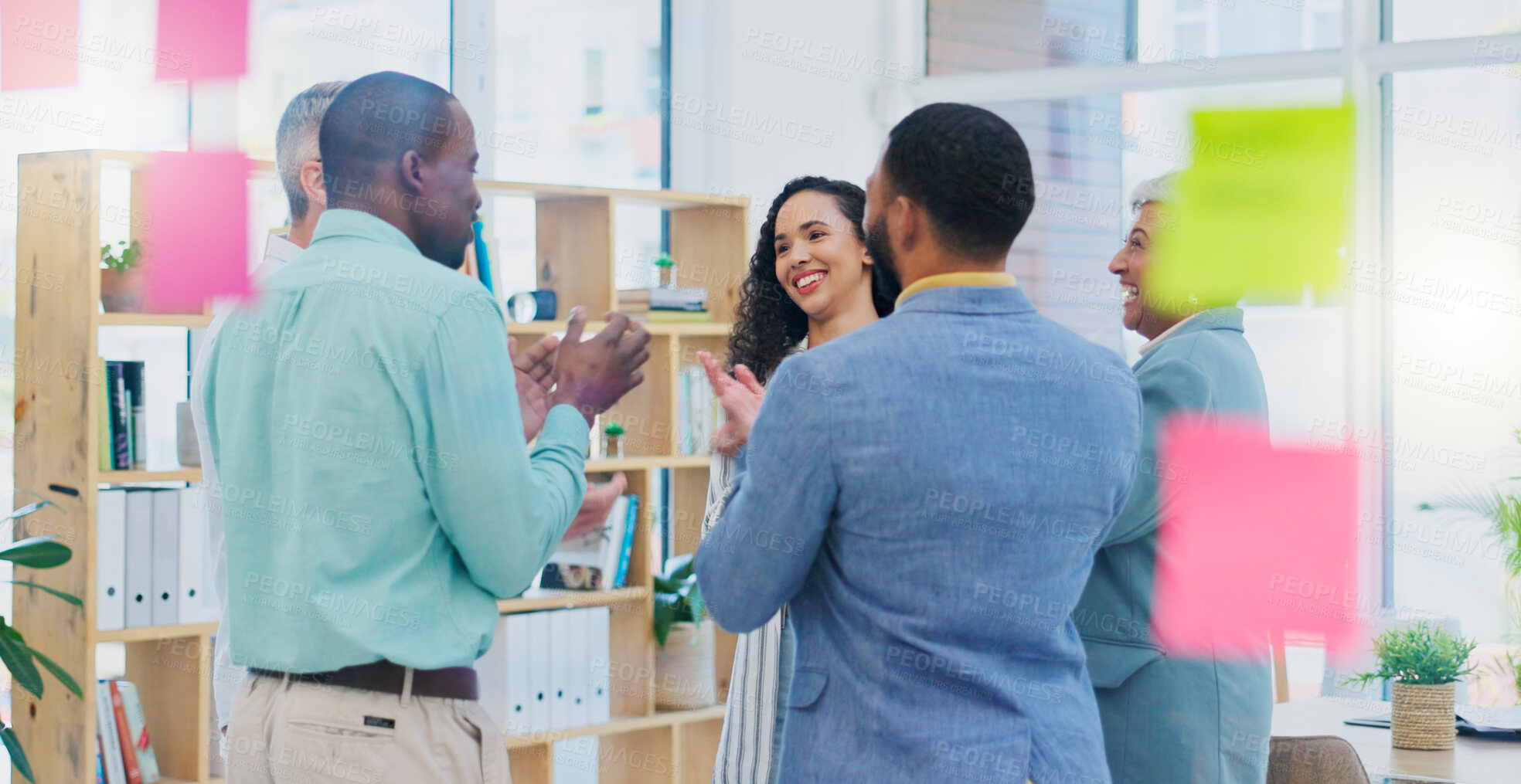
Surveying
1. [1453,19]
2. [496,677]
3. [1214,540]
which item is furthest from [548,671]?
[1453,19]

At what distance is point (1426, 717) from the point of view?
8.32ft

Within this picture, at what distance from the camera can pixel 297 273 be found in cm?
161

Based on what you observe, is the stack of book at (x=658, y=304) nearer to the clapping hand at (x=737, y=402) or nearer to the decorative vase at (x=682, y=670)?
the decorative vase at (x=682, y=670)

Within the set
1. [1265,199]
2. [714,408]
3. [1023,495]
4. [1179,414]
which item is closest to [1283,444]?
[1265,199]

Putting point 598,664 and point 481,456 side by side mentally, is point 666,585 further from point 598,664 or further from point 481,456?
point 481,456

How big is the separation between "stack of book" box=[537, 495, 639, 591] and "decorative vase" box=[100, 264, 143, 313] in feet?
4.52

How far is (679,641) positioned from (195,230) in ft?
5.80

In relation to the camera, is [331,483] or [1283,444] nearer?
[331,483]

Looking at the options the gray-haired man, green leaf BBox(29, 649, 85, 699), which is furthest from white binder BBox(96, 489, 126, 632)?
the gray-haired man

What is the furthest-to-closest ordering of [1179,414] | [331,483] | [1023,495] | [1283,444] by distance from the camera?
1. [1283,444]
2. [1179,414]
3. [331,483]
4. [1023,495]

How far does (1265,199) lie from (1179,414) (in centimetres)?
249

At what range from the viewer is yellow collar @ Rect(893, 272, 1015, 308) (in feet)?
4.72

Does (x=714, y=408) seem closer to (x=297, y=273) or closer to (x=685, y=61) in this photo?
(x=685, y=61)

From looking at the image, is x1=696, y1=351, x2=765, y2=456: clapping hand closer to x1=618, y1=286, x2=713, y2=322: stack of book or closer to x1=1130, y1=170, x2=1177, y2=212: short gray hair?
x1=1130, y1=170, x2=1177, y2=212: short gray hair
